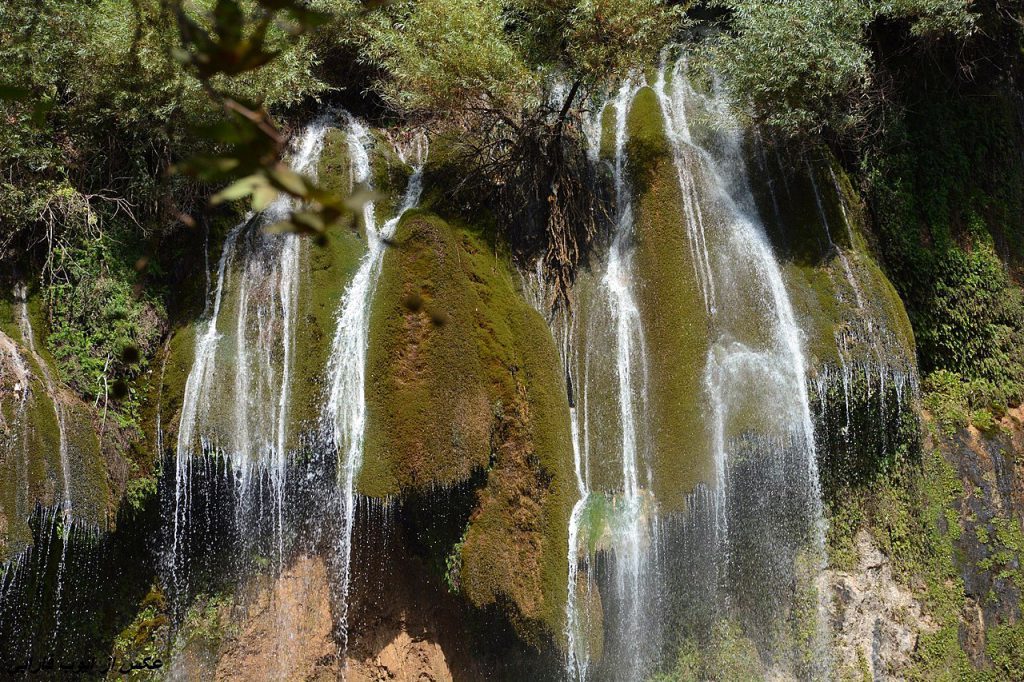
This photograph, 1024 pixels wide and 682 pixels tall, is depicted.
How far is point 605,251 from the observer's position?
8008 millimetres

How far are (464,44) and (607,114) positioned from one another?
1838 mm

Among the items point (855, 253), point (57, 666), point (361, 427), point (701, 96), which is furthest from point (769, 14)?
point (57, 666)

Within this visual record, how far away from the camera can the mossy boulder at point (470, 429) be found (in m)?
6.54

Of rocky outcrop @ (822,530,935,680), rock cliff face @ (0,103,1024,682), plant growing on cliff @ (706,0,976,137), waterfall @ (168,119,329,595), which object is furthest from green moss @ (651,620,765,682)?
plant growing on cliff @ (706,0,976,137)

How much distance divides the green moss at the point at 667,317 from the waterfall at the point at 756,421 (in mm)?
140

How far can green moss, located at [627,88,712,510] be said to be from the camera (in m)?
7.05

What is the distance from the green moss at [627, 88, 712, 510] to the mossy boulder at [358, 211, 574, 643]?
90cm

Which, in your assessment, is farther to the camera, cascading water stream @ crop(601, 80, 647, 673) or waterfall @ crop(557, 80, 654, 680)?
cascading water stream @ crop(601, 80, 647, 673)

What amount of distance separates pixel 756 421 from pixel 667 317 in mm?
1200

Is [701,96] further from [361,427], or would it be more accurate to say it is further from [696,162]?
[361,427]

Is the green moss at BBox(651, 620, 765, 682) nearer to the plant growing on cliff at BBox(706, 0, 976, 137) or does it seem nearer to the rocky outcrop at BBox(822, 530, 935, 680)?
the rocky outcrop at BBox(822, 530, 935, 680)

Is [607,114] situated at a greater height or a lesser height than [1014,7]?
lesser

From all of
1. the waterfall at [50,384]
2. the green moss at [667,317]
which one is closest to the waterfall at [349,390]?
the waterfall at [50,384]

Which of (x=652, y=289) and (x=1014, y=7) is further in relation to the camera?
(x=1014, y=7)
